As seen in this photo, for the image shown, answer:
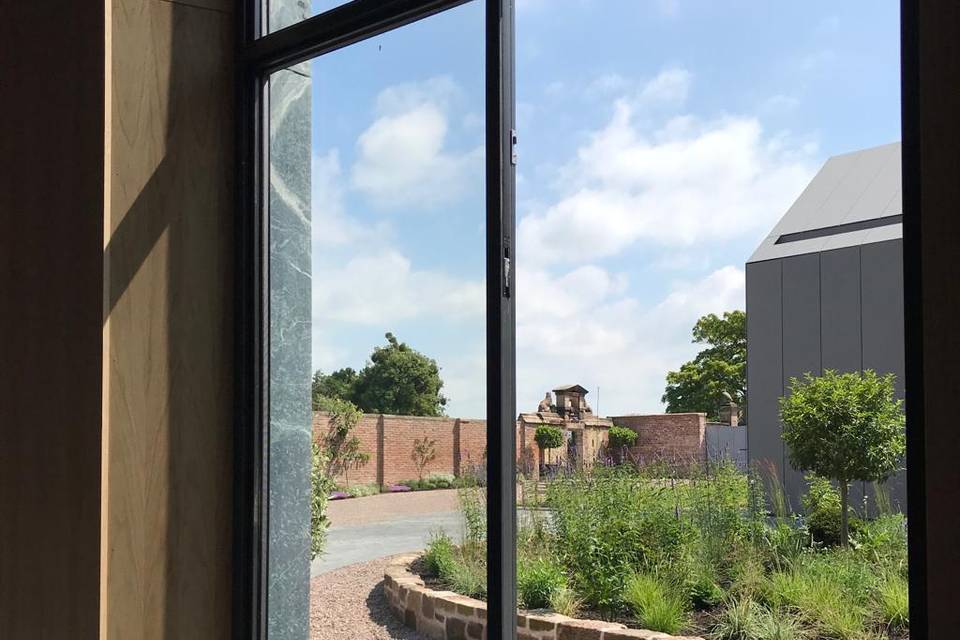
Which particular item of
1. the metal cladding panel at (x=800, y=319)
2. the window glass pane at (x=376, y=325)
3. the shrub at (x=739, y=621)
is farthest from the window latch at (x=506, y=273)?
the shrub at (x=739, y=621)

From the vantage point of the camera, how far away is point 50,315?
251cm

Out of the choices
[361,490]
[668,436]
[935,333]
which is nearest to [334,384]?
[361,490]

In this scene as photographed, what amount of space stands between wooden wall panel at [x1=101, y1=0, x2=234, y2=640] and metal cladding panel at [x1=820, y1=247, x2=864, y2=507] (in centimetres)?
150

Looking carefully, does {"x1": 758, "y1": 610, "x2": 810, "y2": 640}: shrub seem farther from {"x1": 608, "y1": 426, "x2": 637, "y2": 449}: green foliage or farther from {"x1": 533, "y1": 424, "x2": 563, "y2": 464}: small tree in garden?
{"x1": 533, "y1": 424, "x2": 563, "y2": 464}: small tree in garden

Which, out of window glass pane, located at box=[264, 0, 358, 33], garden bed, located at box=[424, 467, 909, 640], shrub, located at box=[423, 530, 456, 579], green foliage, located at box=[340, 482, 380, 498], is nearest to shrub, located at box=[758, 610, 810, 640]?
garden bed, located at box=[424, 467, 909, 640]

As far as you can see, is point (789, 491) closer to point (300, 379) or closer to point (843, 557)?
point (843, 557)

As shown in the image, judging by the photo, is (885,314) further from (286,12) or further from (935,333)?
(286,12)

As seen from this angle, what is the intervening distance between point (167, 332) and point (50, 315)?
12.8 inches

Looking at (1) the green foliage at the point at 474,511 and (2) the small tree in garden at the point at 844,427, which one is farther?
(1) the green foliage at the point at 474,511

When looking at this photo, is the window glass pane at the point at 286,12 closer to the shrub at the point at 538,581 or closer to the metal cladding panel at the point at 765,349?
the metal cladding panel at the point at 765,349

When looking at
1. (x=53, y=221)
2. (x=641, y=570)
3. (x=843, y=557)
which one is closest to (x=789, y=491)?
(x=843, y=557)

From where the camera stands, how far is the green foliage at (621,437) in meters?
2.05

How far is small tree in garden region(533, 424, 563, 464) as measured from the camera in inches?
80.0

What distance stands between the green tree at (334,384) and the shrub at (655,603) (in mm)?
988
